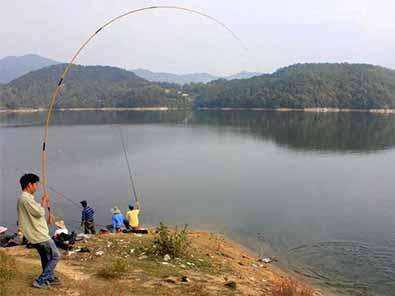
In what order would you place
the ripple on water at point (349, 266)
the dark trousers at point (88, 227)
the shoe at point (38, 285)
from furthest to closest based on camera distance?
1. the dark trousers at point (88, 227)
2. the ripple on water at point (349, 266)
3. the shoe at point (38, 285)

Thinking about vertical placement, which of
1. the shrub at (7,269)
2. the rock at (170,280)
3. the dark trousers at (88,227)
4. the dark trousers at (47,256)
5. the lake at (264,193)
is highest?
the dark trousers at (47,256)

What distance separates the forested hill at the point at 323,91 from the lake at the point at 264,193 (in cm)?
9662

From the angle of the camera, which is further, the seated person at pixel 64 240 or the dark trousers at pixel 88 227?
the dark trousers at pixel 88 227

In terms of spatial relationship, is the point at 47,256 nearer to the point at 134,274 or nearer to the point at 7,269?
the point at 7,269

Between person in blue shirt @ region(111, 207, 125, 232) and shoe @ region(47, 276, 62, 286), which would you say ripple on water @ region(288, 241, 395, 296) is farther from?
shoe @ region(47, 276, 62, 286)

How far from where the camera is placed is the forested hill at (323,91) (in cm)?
14325

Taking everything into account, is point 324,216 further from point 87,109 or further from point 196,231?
point 87,109

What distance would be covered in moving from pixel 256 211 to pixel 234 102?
483ft

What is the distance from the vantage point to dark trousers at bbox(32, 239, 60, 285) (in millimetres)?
6941

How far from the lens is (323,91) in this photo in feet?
493

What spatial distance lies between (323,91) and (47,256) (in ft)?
501

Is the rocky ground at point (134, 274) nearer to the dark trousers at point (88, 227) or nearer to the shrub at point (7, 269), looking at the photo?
the shrub at point (7, 269)

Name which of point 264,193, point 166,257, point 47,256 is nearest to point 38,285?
point 47,256

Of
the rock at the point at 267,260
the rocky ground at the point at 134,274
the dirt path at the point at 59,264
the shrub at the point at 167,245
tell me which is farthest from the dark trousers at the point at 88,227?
the rock at the point at 267,260
